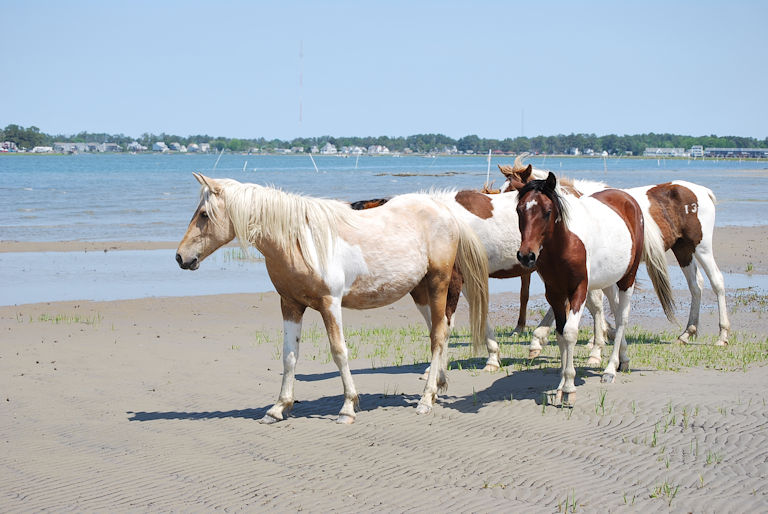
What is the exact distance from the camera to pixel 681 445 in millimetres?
6598

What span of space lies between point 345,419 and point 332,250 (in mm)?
1565

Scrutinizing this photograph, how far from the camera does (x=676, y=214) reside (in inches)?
454

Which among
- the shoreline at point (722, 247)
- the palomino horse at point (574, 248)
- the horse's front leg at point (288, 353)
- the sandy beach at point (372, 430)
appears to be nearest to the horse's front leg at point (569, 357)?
the palomino horse at point (574, 248)

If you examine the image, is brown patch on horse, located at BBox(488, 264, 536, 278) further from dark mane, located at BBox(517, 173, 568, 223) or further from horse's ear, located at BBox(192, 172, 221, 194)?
horse's ear, located at BBox(192, 172, 221, 194)

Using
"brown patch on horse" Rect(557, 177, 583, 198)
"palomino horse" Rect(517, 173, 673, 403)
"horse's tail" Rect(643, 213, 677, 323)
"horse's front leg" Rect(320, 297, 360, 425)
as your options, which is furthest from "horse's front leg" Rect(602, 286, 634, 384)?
"horse's front leg" Rect(320, 297, 360, 425)

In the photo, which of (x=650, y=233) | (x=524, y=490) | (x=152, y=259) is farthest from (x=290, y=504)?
(x=152, y=259)

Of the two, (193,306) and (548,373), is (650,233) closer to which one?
(548,373)

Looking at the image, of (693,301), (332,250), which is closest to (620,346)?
(693,301)

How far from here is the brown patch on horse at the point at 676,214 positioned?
37.6 feet

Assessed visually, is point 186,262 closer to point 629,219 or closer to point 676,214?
point 629,219

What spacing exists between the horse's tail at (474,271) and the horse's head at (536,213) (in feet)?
2.89

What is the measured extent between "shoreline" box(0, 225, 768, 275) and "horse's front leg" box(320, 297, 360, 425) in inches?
591

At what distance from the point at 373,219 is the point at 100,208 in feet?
125

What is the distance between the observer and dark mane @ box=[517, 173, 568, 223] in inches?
305
